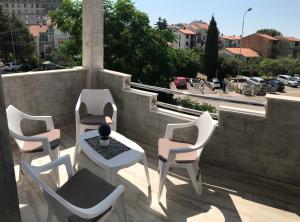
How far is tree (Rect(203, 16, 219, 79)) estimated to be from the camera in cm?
3347

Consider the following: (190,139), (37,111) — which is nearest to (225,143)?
(190,139)

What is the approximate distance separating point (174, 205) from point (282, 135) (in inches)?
53.5

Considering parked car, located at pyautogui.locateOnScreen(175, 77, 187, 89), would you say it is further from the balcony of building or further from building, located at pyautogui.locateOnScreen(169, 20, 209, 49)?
building, located at pyautogui.locateOnScreen(169, 20, 209, 49)

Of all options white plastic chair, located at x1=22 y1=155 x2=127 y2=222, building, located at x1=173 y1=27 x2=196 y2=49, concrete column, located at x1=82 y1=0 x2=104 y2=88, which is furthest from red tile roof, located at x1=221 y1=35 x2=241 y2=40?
white plastic chair, located at x1=22 y1=155 x2=127 y2=222

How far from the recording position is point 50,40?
44.1m

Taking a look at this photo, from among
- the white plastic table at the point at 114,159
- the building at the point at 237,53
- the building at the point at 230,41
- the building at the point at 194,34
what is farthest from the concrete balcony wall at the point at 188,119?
the building at the point at 230,41

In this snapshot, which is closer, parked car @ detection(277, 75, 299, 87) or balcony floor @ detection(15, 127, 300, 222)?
balcony floor @ detection(15, 127, 300, 222)

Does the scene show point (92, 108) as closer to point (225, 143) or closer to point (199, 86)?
point (225, 143)

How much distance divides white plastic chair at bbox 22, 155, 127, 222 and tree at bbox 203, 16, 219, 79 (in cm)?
3271

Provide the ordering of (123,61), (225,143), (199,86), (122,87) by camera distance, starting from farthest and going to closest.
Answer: (199,86)
(123,61)
(122,87)
(225,143)

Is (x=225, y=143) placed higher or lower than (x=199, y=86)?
higher

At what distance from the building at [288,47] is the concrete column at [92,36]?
169ft

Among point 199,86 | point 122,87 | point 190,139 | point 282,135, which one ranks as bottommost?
point 199,86

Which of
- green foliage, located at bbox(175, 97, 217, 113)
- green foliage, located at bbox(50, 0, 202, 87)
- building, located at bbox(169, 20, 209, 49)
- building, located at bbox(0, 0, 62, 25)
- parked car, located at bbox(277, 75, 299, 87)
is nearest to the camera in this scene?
green foliage, located at bbox(175, 97, 217, 113)
